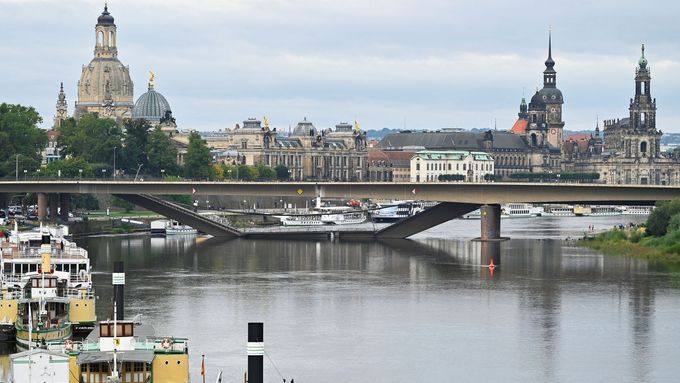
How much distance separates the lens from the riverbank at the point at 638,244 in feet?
360

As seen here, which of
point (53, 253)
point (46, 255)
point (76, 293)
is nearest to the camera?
point (46, 255)

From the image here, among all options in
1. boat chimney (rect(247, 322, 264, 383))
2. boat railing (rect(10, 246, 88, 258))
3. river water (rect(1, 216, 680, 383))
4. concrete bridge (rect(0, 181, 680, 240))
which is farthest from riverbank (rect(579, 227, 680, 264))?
boat chimney (rect(247, 322, 264, 383))

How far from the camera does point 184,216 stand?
146 m

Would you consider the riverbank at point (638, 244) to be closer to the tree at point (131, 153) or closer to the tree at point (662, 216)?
the tree at point (662, 216)

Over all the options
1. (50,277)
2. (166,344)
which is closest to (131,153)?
(50,277)

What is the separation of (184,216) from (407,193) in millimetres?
23492

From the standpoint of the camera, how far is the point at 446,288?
90625 mm

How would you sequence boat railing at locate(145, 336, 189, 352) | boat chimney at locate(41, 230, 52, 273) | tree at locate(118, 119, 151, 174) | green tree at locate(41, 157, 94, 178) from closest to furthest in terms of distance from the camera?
boat railing at locate(145, 336, 189, 352), boat chimney at locate(41, 230, 52, 273), green tree at locate(41, 157, 94, 178), tree at locate(118, 119, 151, 174)

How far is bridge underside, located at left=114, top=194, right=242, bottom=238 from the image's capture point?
145250 mm

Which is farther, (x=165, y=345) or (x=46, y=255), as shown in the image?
(x=46, y=255)

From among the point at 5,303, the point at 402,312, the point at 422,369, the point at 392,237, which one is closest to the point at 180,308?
the point at 402,312

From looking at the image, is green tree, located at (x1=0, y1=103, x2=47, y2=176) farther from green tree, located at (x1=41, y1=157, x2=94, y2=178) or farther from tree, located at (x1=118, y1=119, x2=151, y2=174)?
tree, located at (x1=118, y1=119, x2=151, y2=174)

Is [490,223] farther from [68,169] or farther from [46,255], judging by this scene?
[46,255]

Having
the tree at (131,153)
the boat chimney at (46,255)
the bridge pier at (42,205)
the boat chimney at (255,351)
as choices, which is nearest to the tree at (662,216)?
the bridge pier at (42,205)
